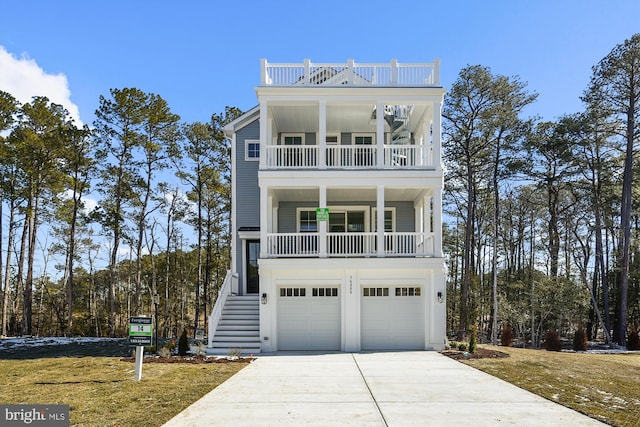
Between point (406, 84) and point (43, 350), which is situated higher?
point (406, 84)

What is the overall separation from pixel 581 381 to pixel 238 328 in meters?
10.1

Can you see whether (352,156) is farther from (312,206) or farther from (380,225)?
(312,206)

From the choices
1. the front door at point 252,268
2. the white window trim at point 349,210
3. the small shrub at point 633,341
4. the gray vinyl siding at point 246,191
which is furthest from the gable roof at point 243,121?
the small shrub at point 633,341

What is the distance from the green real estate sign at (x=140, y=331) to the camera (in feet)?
32.7

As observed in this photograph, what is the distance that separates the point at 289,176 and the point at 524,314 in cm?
1854

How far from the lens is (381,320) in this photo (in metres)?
16.1

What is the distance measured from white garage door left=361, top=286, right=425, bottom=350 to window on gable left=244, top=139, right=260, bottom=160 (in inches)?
296

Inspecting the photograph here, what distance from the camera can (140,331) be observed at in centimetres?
1003

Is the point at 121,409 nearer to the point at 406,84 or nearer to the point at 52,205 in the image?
the point at 406,84

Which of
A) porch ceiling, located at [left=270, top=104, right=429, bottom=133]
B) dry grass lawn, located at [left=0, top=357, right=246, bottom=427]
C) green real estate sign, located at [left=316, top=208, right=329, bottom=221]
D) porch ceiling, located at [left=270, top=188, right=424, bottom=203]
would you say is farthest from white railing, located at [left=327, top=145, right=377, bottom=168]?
dry grass lawn, located at [left=0, top=357, right=246, bottom=427]

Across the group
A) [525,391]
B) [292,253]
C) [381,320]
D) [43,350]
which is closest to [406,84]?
[292,253]

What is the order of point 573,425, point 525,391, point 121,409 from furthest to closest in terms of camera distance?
1. point 525,391
2. point 121,409
3. point 573,425

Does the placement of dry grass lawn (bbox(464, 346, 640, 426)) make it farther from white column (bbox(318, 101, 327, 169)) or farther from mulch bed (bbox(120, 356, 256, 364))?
white column (bbox(318, 101, 327, 169))

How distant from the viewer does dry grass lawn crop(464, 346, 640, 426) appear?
24.2 ft
